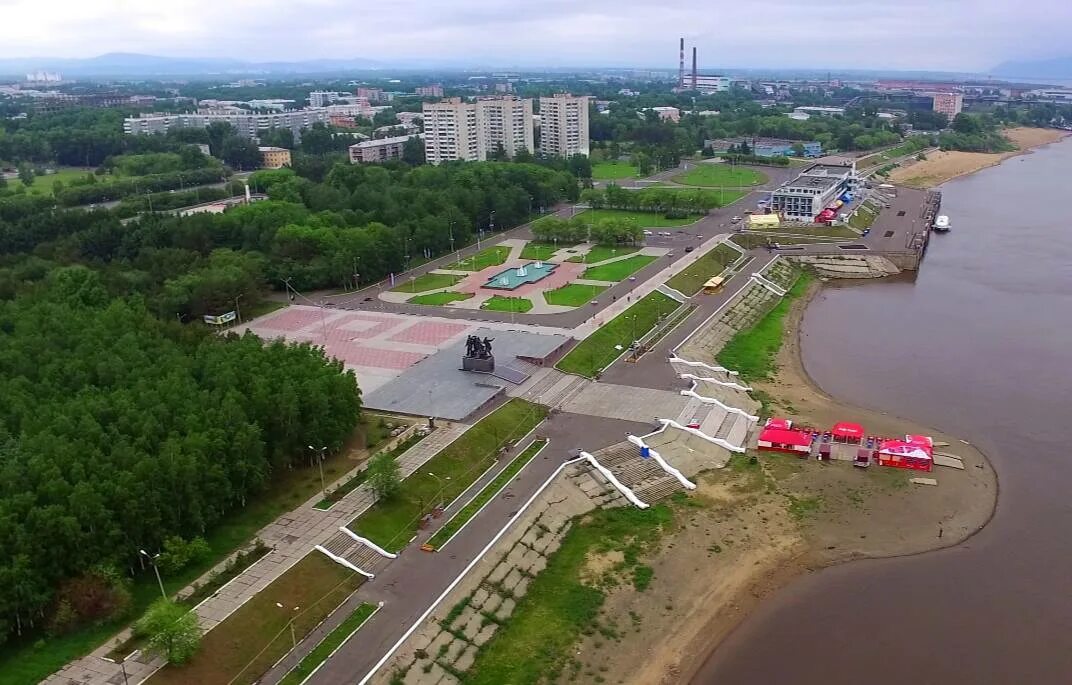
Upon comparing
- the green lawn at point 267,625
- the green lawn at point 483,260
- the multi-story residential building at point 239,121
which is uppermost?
the multi-story residential building at point 239,121

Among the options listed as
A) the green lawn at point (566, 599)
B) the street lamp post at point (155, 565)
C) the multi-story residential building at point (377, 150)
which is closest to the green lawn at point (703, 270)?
the green lawn at point (566, 599)

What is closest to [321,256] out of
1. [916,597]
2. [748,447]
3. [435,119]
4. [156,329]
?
[156,329]

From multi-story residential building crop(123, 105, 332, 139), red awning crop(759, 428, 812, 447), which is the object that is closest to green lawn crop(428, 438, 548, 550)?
red awning crop(759, 428, 812, 447)

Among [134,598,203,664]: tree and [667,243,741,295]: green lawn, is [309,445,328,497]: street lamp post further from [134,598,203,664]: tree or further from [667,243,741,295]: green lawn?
[667,243,741,295]: green lawn

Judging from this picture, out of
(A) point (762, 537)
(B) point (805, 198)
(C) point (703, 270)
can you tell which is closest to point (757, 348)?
(C) point (703, 270)

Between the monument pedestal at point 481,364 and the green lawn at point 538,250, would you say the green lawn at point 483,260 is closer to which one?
the green lawn at point 538,250

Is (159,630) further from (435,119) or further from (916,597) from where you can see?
(435,119)
